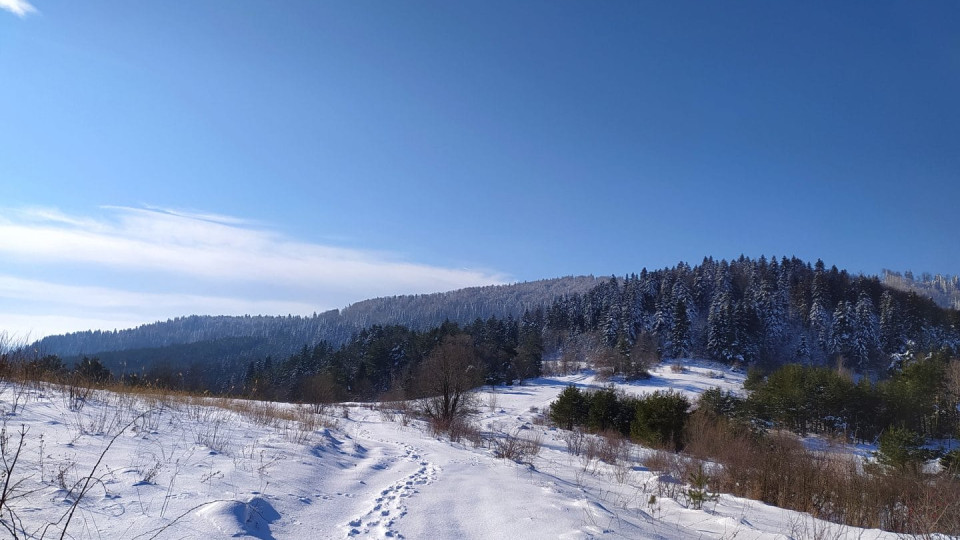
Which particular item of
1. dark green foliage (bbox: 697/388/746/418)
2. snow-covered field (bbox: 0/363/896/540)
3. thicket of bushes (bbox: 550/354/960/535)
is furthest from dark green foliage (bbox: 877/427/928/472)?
snow-covered field (bbox: 0/363/896/540)

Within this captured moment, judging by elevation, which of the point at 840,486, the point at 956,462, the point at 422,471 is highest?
the point at 422,471

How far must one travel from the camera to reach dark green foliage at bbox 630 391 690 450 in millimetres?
22516

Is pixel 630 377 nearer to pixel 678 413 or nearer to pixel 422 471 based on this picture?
pixel 678 413

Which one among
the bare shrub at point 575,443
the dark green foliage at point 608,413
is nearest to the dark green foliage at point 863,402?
the dark green foliage at point 608,413

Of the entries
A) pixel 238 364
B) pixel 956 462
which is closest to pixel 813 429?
pixel 956 462

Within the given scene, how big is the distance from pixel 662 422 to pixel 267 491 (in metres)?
22.2

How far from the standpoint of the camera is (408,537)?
4.11m

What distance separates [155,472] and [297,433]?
14.7ft

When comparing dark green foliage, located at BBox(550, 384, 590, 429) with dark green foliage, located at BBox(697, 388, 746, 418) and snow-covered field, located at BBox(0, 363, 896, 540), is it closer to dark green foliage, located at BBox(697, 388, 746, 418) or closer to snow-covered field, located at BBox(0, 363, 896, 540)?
dark green foliage, located at BBox(697, 388, 746, 418)

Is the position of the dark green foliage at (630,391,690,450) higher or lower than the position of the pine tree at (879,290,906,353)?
lower

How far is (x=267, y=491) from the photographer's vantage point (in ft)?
15.3

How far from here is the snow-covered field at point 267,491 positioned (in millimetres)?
3473

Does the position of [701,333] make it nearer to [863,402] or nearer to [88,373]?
[863,402]

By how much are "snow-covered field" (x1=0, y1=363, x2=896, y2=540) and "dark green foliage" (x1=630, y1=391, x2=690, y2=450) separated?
47.9 feet
